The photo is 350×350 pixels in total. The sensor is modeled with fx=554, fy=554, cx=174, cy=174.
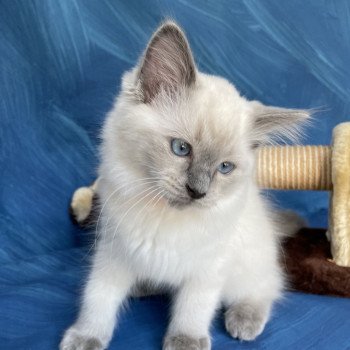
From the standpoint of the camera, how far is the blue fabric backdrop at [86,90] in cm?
180

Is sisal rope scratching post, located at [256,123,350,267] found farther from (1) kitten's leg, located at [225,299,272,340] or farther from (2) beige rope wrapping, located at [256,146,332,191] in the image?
(1) kitten's leg, located at [225,299,272,340]

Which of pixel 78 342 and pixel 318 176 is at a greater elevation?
pixel 318 176

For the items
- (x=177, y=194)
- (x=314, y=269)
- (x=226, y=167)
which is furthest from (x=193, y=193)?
(x=314, y=269)

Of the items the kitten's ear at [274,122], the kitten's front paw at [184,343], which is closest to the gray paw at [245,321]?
the kitten's front paw at [184,343]

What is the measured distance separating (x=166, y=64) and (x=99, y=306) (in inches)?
27.7

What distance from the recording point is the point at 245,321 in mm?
1628

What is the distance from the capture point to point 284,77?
92.0 inches

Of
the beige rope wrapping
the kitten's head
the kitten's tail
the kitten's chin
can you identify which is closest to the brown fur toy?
the kitten's tail

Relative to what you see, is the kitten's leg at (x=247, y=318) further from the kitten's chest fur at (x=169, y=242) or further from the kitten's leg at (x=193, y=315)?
the kitten's chest fur at (x=169, y=242)

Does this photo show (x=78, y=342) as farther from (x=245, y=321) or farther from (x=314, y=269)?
(x=314, y=269)

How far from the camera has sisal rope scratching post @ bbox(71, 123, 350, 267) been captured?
1.90m

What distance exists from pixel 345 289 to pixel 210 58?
1023 millimetres

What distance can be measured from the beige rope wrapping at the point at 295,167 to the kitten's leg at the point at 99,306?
0.69 m

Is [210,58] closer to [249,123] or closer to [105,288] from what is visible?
[249,123]
